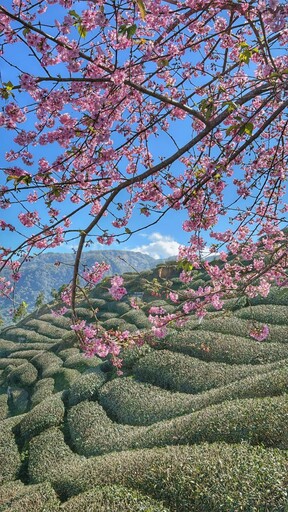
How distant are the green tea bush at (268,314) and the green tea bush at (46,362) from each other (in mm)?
17021

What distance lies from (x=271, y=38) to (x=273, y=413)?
10.6 metres

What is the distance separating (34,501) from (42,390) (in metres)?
18.4

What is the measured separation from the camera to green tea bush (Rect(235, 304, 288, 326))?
27.0m

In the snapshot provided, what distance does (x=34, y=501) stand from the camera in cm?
1372

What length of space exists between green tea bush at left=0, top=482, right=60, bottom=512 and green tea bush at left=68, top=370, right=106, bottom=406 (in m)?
8.32

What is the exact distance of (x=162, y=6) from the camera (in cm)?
665

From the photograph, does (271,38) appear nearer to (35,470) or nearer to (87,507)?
(87,507)

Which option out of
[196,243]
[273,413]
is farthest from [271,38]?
[273,413]

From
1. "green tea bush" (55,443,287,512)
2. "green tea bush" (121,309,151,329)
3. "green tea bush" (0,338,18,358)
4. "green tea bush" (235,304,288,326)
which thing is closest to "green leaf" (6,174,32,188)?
"green tea bush" (55,443,287,512)

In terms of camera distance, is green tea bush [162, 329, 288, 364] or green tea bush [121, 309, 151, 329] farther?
green tea bush [121, 309, 151, 329]

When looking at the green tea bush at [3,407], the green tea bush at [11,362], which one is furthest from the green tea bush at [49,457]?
the green tea bush at [11,362]

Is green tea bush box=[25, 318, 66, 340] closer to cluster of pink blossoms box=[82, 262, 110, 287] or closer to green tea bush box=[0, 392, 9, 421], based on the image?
green tea bush box=[0, 392, 9, 421]

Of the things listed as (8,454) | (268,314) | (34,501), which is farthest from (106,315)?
(34,501)

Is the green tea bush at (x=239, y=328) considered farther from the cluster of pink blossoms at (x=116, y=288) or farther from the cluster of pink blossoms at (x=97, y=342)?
the cluster of pink blossoms at (x=116, y=288)
